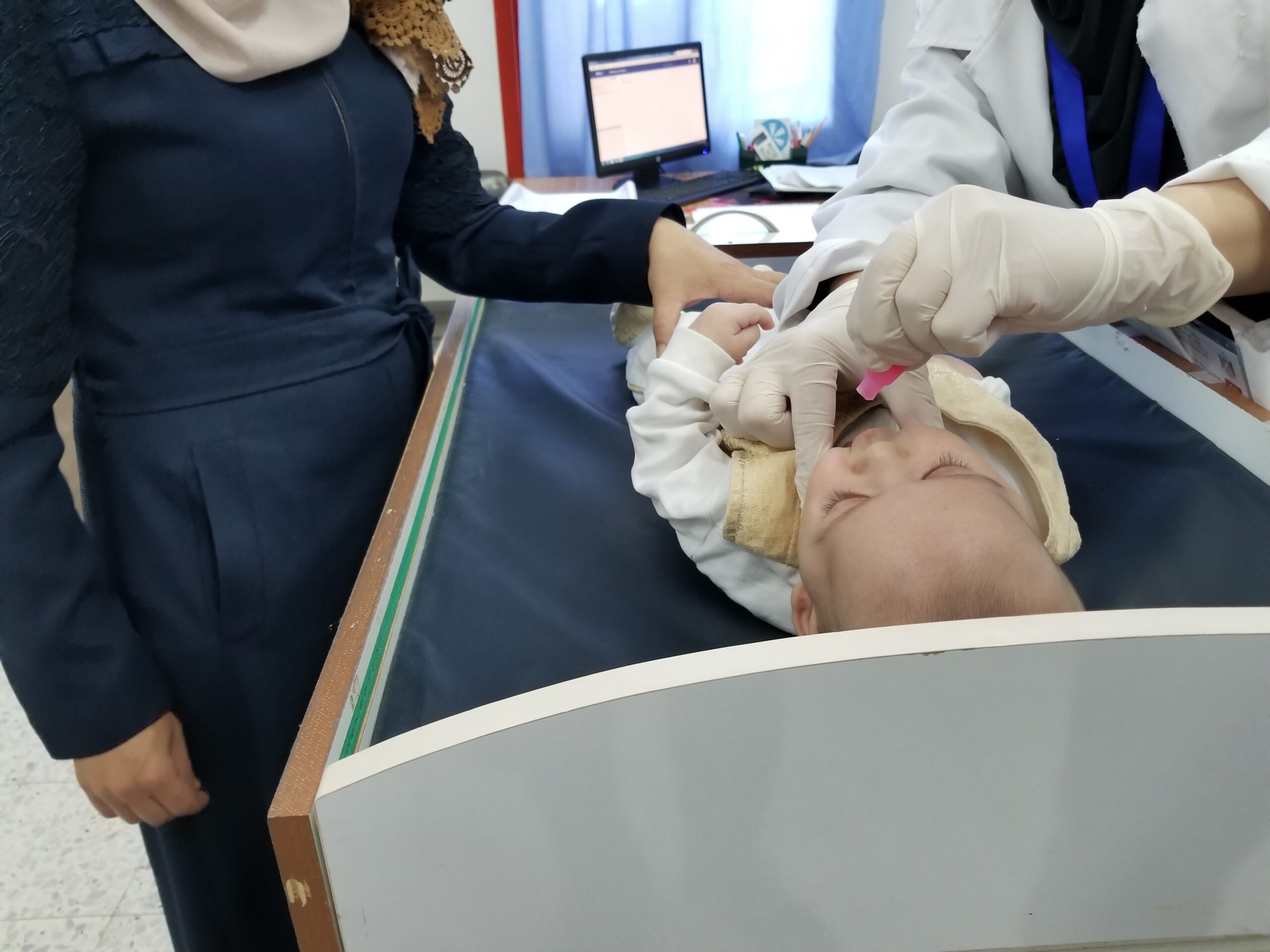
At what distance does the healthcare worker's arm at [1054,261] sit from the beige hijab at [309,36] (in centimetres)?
60

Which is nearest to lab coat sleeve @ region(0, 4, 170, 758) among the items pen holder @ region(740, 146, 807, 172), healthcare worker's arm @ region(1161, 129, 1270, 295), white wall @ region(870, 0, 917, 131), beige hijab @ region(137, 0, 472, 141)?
beige hijab @ region(137, 0, 472, 141)

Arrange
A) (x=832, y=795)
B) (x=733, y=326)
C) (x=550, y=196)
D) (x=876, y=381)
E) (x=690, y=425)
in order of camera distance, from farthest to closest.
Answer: (x=550, y=196) < (x=733, y=326) < (x=690, y=425) < (x=876, y=381) < (x=832, y=795)

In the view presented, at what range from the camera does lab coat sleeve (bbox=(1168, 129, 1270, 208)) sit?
0.79 metres

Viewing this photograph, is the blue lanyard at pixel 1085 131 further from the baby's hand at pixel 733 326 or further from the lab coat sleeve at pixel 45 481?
the lab coat sleeve at pixel 45 481

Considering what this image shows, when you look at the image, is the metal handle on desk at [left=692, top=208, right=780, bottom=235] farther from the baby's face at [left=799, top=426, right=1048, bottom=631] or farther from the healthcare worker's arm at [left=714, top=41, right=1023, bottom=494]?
the baby's face at [left=799, top=426, right=1048, bottom=631]

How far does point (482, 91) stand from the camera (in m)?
3.15

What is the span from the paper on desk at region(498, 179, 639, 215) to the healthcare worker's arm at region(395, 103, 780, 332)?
103 centimetres

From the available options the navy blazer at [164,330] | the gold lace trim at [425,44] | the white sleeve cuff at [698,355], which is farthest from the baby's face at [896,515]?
the gold lace trim at [425,44]

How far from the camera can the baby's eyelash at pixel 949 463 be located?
92 cm

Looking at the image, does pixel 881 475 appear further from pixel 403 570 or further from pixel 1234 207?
pixel 403 570

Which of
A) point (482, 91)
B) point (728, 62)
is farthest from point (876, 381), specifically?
point (482, 91)

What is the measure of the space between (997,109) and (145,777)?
4.46 feet

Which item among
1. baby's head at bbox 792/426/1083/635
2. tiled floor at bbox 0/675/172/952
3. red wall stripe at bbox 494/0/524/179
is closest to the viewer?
baby's head at bbox 792/426/1083/635

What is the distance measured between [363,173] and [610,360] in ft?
1.97
